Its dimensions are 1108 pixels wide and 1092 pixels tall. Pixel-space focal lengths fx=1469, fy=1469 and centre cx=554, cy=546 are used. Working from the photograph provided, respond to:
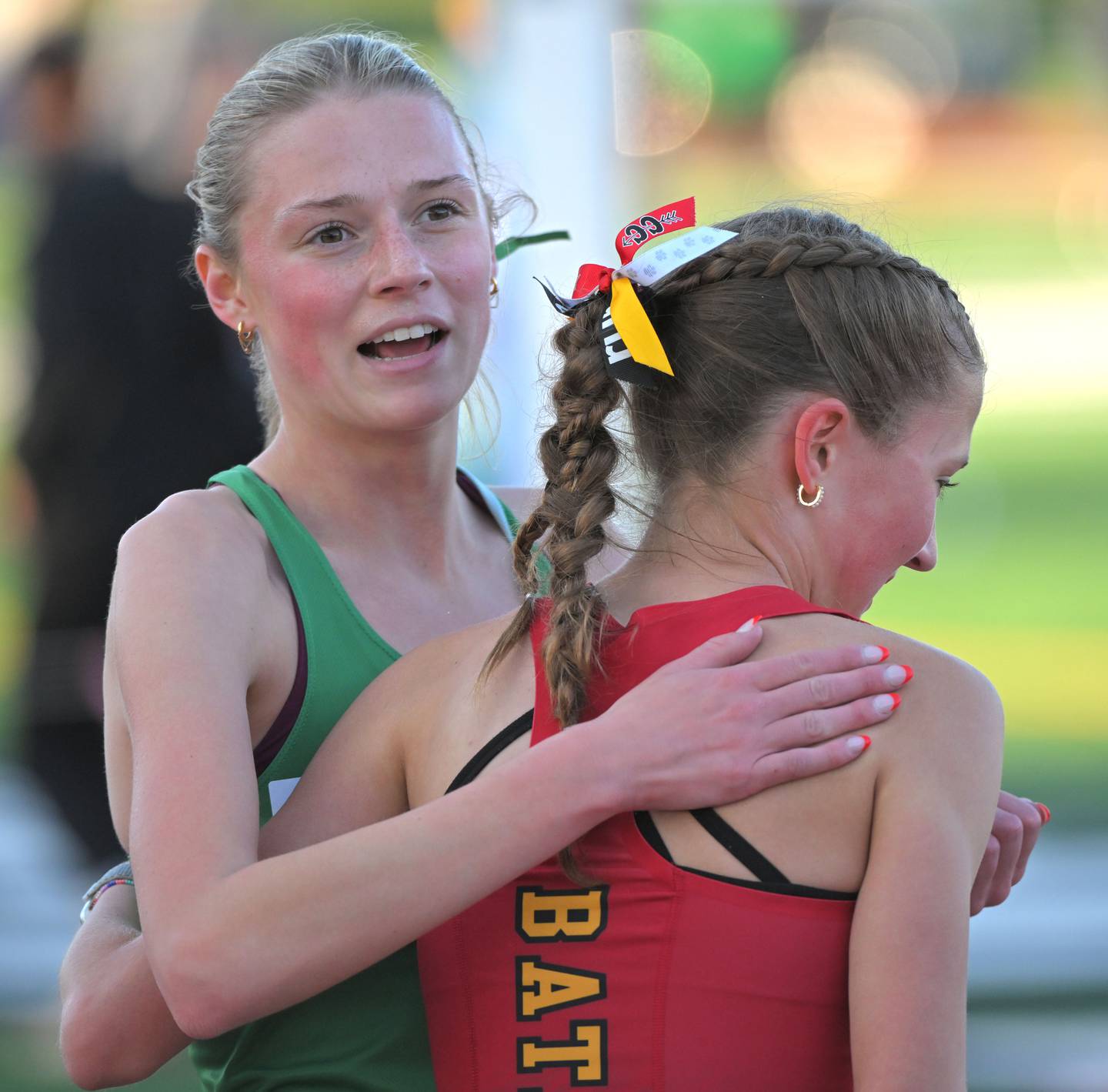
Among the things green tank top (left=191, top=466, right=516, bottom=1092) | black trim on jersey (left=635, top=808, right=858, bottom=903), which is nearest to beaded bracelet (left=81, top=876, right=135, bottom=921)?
green tank top (left=191, top=466, right=516, bottom=1092)

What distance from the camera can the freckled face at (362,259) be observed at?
6.59ft

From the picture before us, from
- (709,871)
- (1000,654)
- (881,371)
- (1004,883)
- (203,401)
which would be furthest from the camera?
(1000,654)

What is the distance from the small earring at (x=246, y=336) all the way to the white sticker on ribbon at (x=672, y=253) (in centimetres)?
74

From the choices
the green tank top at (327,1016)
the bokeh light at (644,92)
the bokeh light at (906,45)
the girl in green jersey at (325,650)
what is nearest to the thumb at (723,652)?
the girl in green jersey at (325,650)

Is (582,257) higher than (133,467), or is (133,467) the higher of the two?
(582,257)

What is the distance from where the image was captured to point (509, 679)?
5.39ft

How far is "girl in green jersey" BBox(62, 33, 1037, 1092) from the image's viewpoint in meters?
1.48

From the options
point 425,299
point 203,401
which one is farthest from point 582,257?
point 425,299

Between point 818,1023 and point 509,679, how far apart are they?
1.60 feet

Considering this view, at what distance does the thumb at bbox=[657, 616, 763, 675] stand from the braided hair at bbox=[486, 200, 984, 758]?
0.11m

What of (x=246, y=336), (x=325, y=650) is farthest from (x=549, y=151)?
(x=325, y=650)

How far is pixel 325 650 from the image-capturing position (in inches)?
74.6

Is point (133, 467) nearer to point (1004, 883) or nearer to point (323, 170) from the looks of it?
point (323, 170)

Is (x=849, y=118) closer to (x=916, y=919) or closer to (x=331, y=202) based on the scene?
(x=331, y=202)
